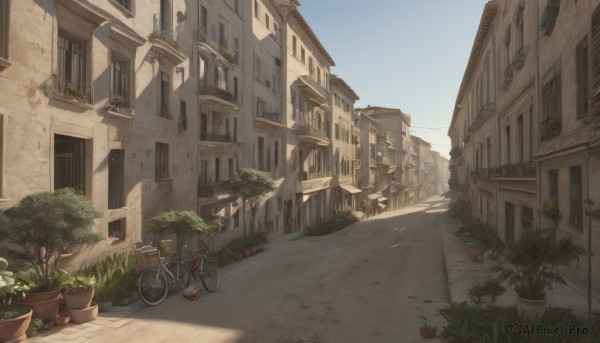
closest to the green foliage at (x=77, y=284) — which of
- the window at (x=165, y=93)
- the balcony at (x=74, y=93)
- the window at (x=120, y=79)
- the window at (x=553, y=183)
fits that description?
the balcony at (x=74, y=93)

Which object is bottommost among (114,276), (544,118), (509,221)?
(114,276)

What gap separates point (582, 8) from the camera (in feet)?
33.0

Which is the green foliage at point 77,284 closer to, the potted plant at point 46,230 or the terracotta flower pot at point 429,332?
the potted plant at point 46,230

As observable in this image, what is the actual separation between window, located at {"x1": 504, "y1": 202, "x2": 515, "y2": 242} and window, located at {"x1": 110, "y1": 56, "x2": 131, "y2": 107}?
1683 cm

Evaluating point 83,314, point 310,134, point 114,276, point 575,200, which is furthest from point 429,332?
point 310,134

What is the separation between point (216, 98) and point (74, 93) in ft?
27.5

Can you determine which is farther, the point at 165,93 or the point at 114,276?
the point at 165,93

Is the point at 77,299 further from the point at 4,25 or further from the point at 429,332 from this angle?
the point at 429,332

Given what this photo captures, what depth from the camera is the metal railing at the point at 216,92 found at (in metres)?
19.3

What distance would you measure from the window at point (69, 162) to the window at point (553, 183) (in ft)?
47.6

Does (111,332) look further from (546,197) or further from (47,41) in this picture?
(546,197)

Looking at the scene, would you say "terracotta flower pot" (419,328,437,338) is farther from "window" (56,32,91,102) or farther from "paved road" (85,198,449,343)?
"window" (56,32,91,102)

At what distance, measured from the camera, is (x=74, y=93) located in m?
11.5

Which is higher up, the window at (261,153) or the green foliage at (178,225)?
the window at (261,153)
